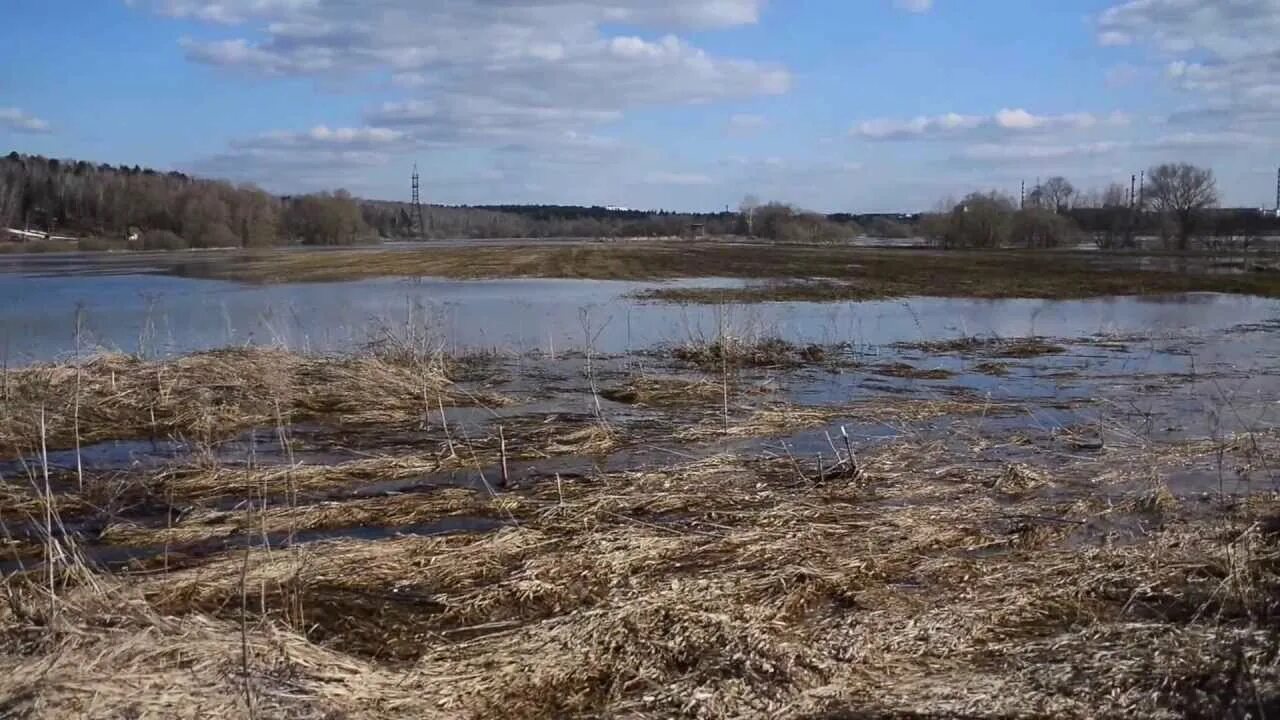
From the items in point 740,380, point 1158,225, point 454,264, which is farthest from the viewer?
point 1158,225

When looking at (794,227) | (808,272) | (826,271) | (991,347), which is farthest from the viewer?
(794,227)

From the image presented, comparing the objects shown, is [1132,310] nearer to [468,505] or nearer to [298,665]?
[468,505]

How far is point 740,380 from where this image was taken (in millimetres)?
15477

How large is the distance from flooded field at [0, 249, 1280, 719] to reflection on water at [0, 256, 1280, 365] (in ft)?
9.74

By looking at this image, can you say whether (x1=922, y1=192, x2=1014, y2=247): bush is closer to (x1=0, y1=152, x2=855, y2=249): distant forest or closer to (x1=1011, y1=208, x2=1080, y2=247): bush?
(x1=1011, y1=208, x2=1080, y2=247): bush

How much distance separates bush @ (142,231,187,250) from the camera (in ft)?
264

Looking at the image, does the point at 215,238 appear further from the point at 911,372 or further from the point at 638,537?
the point at 638,537

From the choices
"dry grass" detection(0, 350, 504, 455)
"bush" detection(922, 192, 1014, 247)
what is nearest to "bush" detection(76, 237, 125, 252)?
"bush" detection(922, 192, 1014, 247)

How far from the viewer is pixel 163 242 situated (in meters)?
81.1

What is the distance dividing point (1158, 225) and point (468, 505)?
266 feet

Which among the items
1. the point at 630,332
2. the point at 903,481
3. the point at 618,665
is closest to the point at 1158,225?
the point at 630,332

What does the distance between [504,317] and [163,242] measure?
67220mm

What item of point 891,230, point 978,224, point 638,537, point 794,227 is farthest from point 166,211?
point 638,537

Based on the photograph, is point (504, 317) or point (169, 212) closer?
point (504, 317)
